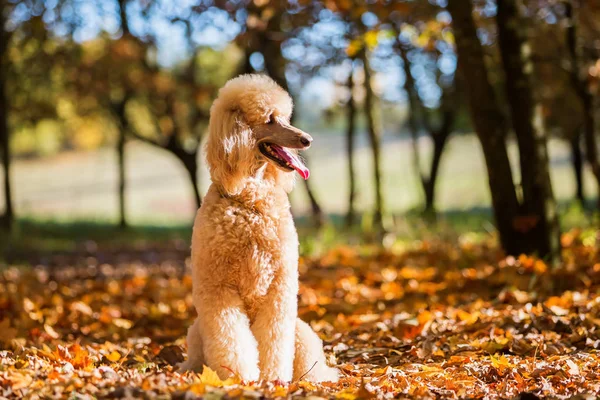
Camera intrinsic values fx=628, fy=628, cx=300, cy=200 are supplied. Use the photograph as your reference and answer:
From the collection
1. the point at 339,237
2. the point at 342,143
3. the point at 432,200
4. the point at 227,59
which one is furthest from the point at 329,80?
the point at 342,143

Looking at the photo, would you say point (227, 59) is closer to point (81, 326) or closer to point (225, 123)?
point (81, 326)

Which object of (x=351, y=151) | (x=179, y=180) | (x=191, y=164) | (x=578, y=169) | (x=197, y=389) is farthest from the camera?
(x=179, y=180)

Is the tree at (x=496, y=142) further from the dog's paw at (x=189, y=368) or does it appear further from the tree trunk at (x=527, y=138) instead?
the dog's paw at (x=189, y=368)

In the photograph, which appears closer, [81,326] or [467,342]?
[467,342]

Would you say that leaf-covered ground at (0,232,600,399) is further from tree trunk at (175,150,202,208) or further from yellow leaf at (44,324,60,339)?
tree trunk at (175,150,202,208)

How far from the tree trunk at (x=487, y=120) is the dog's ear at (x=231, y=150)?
483 cm

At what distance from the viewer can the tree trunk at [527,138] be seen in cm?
725

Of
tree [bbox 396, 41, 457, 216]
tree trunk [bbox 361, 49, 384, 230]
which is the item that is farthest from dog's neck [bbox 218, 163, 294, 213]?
tree [bbox 396, 41, 457, 216]

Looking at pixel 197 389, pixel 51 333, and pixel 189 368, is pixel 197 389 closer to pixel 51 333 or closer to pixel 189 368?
pixel 189 368

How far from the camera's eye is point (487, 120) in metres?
7.58

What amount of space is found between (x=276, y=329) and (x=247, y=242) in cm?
51

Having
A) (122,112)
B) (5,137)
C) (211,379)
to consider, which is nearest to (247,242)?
(211,379)

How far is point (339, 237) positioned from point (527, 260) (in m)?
5.60

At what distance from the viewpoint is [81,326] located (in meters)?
6.21
